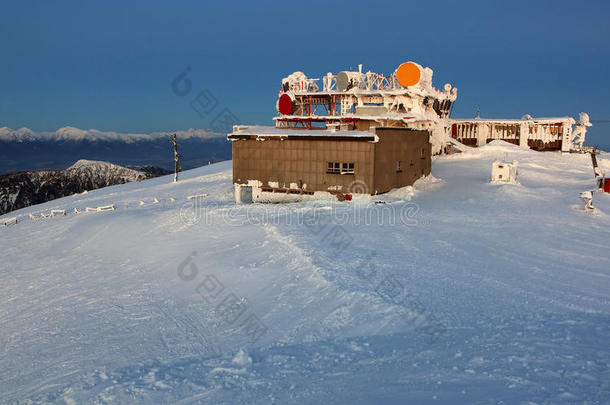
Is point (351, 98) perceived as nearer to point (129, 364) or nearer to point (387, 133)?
point (387, 133)

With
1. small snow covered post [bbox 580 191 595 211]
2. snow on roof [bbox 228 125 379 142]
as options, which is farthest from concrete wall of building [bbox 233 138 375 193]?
small snow covered post [bbox 580 191 595 211]

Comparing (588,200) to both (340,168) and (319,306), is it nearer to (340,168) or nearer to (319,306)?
(340,168)

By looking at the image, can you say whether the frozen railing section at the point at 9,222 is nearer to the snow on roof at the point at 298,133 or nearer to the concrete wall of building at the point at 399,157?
the snow on roof at the point at 298,133

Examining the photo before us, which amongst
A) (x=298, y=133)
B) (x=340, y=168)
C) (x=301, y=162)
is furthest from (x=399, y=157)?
(x=298, y=133)

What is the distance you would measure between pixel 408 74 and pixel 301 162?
791 inches

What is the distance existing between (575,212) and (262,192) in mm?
15904

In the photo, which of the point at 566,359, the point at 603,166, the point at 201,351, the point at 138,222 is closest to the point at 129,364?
the point at 201,351

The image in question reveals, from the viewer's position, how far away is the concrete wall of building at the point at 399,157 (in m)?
23.1

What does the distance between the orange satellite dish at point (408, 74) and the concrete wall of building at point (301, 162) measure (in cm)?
1926

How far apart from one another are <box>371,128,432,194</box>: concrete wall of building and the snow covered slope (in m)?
2.07

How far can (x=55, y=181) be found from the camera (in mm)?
131875

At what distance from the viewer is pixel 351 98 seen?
41719mm

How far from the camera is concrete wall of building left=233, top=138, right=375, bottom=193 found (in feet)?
74.7

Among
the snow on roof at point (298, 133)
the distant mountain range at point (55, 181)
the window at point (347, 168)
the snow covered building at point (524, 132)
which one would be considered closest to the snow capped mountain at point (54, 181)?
the distant mountain range at point (55, 181)
